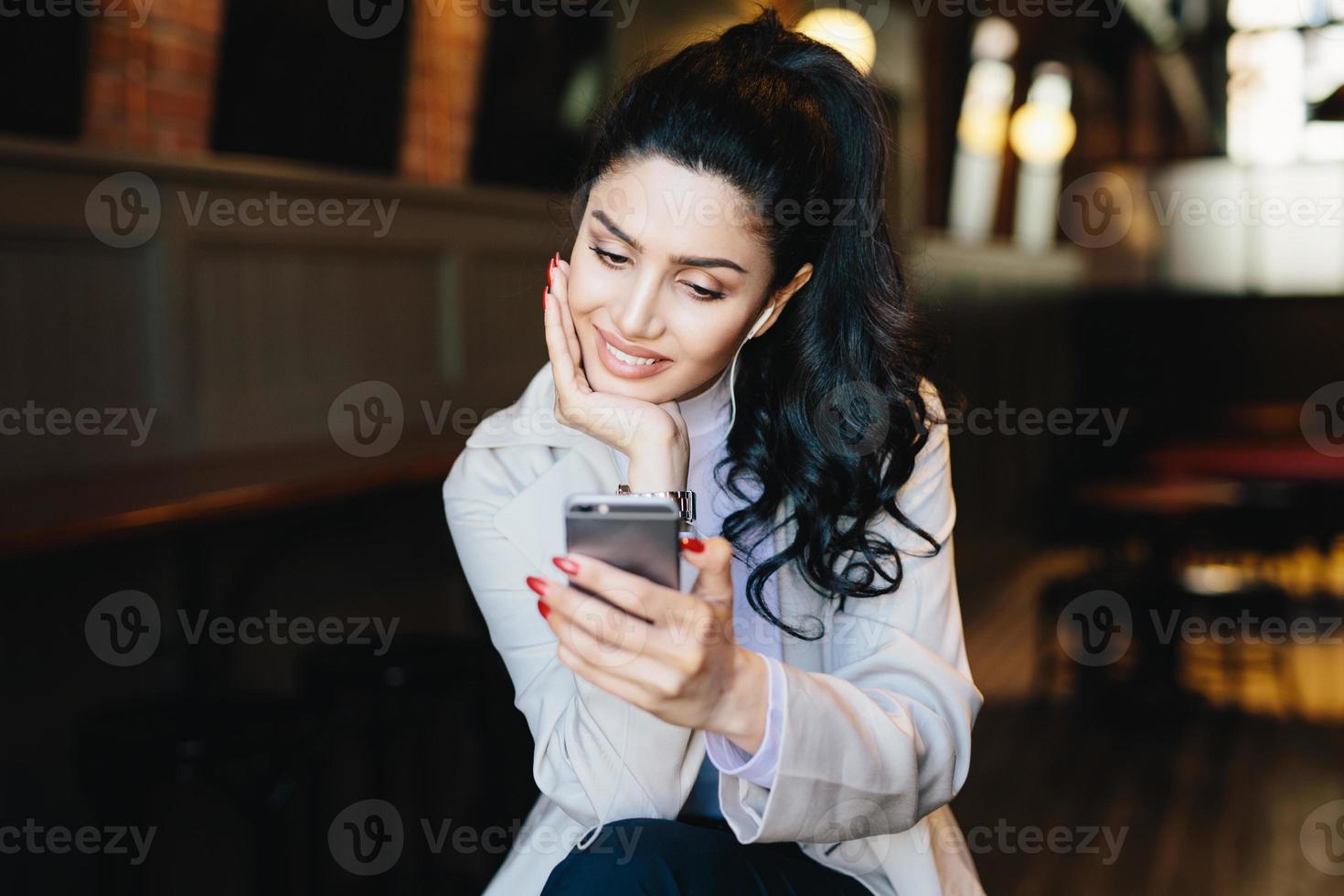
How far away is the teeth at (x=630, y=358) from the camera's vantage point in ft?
4.81

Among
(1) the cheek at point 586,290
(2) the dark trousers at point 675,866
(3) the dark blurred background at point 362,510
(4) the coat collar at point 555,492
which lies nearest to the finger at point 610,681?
(2) the dark trousers at point 675,866

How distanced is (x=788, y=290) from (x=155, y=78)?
2.20 meters

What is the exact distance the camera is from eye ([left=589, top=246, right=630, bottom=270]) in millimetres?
1430

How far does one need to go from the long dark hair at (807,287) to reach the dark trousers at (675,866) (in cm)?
26

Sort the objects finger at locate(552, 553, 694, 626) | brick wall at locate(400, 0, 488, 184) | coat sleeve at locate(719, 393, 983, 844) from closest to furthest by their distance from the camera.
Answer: finger at locate(552, 553, 694, 626), coat sleeve at locate(719, 393, 983, 844), brick wall at locate(400, 0, 488, 184)

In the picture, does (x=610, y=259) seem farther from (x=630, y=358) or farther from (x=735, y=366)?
→ (x=735, y=366)

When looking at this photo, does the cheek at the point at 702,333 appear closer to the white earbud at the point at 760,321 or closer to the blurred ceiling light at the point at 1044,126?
the white earbud at the point at 760,321

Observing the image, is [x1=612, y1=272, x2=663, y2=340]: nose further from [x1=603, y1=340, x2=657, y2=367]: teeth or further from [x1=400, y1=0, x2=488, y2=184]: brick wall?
[x1=400, y1=0, x2=488, y2=184]: brick wall

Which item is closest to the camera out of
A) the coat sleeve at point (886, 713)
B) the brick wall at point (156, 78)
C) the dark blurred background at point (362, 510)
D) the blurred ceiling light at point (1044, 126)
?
the coat sleeve at point (886, 713)

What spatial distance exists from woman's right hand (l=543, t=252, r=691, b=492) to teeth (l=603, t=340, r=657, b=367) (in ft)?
0.14

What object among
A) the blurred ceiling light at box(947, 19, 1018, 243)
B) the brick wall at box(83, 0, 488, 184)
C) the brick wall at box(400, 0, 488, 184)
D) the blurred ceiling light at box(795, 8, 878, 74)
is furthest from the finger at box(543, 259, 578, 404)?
the blurred ceiling light at box(947, 19, 1018, 243)

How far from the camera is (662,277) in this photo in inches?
55.5

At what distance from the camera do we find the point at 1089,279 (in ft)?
29.2

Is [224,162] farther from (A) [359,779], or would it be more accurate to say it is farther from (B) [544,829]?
(B) [544,829]
